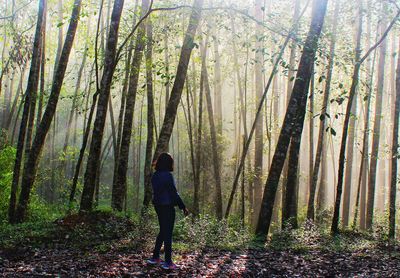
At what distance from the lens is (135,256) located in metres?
7.62

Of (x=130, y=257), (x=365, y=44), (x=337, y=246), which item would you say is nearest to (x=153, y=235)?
(x=130, y=257)

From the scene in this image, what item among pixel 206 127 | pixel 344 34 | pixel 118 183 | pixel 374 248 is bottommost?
pixel 374 248

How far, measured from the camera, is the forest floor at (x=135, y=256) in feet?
21.8

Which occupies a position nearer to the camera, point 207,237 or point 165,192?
point 165,192

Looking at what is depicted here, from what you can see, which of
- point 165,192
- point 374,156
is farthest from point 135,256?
point 374,156

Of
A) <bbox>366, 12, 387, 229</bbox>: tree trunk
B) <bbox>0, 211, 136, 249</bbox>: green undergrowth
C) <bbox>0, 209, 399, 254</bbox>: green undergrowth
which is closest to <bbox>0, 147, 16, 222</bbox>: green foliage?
<bbox>0, 209, 399, 254</bbox>: green undergrowth

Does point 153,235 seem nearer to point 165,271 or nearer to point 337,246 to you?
point 165,271

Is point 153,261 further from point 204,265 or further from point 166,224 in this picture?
point 204,265

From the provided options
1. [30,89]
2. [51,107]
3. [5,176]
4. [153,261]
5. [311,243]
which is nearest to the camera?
[153,261]

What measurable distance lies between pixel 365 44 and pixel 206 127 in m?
11.4

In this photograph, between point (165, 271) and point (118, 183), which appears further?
point (118, 183)

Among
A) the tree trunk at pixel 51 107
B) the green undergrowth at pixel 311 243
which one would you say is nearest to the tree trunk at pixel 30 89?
the tree trunk at pixel 51 107

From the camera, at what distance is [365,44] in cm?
2672

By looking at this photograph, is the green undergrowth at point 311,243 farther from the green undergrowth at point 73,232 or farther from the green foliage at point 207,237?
the green undergrowth at point 73,232
